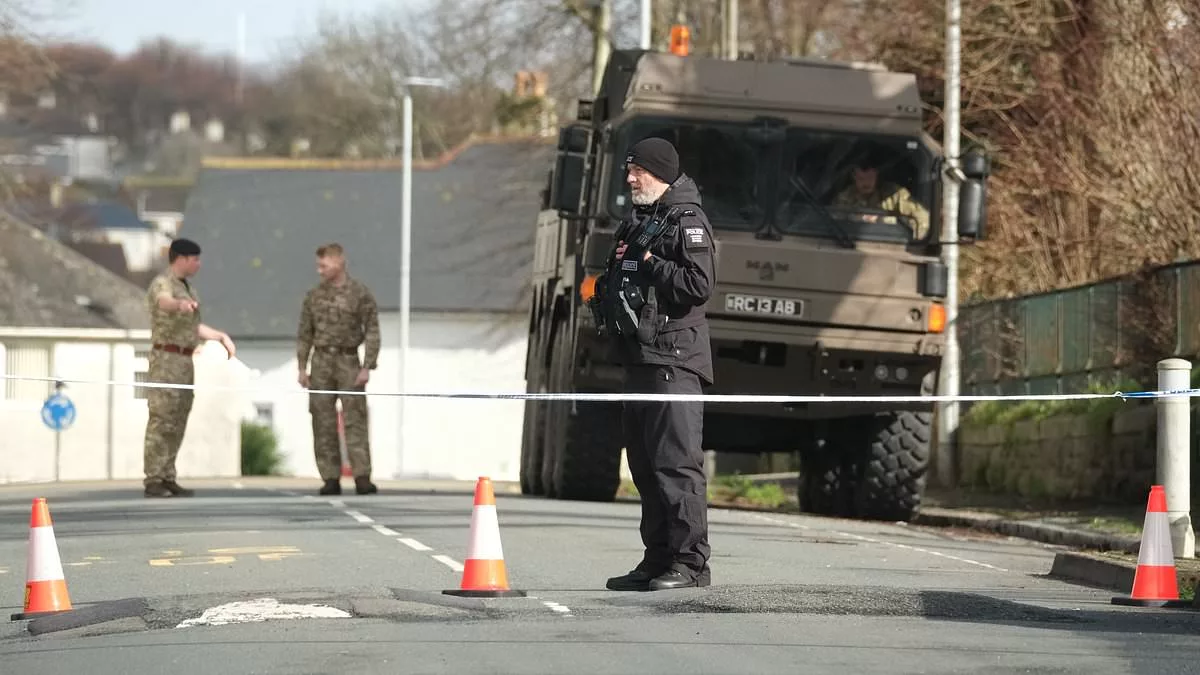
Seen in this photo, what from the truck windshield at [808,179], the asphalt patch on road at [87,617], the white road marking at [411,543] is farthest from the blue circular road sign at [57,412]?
the asphalt patch on road at [87,617]

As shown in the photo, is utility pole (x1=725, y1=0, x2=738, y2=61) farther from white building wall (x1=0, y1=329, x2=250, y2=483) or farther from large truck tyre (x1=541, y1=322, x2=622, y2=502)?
large truck tyre (x1=541, y1=322, x2=622, y2=502)

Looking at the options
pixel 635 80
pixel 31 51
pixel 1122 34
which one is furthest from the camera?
pixel 31 51

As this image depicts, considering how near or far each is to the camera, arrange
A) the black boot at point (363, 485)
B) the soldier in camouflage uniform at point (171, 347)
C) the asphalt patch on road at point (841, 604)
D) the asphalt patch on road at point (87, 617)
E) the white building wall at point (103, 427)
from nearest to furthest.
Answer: the asphalt patch on road at point (87, 617) < the asphalt patch on road at point (841, 604) < the soldier in camouflage uniform at point (171, 347) < the black boot at point (363, 485) < the white building wall at point (103, 427)

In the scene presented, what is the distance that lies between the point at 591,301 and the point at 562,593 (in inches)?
52.5

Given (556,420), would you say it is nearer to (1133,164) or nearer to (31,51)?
(1133,164)

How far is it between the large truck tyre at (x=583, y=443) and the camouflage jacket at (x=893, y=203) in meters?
2.65

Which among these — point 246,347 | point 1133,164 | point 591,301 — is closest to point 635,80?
point 1133,164

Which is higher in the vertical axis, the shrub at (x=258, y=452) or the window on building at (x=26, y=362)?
the window on building at (x=26, y=362)

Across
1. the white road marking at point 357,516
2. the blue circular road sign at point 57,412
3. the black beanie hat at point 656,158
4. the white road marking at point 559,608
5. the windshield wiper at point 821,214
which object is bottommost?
the white road marking at point 559,608

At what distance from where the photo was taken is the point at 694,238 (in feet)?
33.2

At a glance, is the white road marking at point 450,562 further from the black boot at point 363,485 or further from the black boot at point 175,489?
the black boot at point 363,485

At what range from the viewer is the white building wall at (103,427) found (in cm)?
4162

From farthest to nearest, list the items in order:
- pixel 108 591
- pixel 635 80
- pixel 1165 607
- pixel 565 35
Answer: pixel 565 35
pixel 635 80
pixel 108 591
pixel 1165 607

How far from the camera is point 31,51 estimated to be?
124 feet
